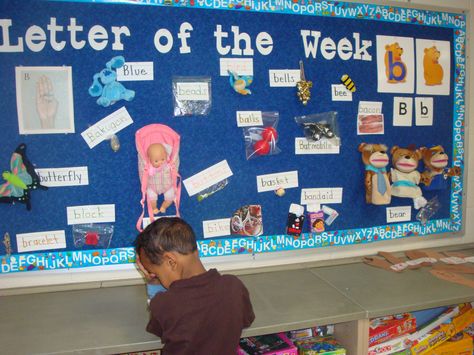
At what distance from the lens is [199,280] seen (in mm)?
1006

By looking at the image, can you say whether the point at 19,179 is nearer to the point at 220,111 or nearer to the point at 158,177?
the point at 158,177

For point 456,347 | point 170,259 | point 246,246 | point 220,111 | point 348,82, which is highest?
point 348,82

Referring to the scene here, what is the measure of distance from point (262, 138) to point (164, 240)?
0.73 m

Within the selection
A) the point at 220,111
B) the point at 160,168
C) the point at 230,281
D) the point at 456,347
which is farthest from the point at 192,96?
the point at 456,347

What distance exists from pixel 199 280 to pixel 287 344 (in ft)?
1.85

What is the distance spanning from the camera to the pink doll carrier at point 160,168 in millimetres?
1470

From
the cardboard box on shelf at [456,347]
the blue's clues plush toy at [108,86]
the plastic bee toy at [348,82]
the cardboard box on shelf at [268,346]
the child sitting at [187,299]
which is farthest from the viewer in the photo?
the plastic bee toy at [348,82]

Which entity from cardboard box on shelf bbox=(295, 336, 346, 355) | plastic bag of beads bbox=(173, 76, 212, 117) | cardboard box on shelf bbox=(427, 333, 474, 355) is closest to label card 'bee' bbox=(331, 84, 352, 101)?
plastic bag of beads bbox=(173, 76, 212, 117)

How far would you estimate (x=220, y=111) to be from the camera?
1.56m

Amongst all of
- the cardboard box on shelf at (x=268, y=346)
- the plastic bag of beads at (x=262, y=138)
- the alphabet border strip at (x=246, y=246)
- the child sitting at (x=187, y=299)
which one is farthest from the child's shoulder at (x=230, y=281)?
the plastic bag of beads at (x=262, y=138)

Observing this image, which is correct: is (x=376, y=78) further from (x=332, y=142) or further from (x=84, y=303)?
(x=84, y=303)

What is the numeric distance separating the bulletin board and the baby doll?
0.07 meters

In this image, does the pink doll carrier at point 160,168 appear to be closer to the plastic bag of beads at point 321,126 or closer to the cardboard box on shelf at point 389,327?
the plastic bag of beads at point 321,126

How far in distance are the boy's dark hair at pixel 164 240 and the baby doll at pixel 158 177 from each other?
1.38ft
